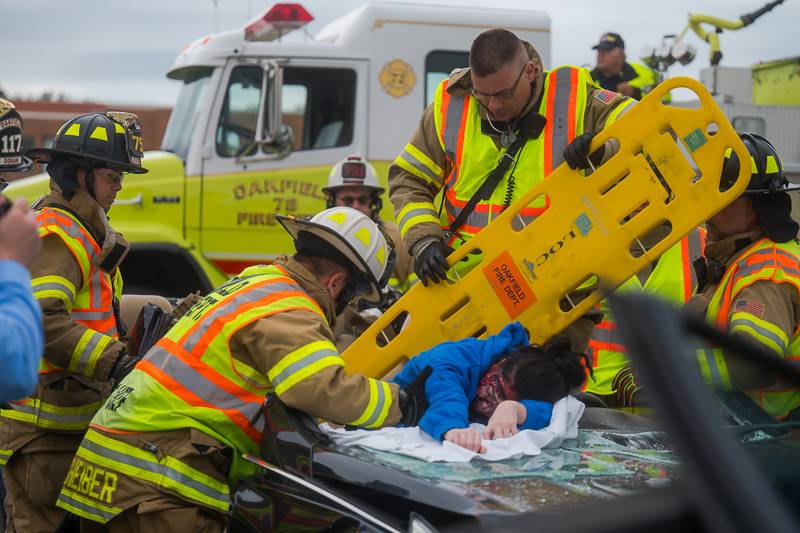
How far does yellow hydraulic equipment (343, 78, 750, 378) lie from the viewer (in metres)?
3.76

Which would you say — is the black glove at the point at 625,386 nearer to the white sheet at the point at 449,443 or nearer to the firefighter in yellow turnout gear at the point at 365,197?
the white sheet at the point at 449,443

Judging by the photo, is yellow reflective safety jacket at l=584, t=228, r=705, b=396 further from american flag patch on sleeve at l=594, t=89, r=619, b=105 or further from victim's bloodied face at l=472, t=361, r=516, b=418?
victim's bloodied face at l=472, t=361, r=516, b=418

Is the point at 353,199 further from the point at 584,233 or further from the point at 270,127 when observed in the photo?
the point at 584,233

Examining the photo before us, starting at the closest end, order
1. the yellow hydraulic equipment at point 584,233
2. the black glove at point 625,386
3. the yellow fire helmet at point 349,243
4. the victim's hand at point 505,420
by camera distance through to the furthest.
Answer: the victim's hand at point 505,420 → the yellow fire helmet at point 349,243 → the yellow hydraulic equipment at point 584,233 → the black glove at point 625,386

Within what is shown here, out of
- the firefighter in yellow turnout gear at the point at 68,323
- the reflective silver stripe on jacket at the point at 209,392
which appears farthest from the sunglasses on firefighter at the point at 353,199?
the reflective silver stripe on jacket at the point at 209,392

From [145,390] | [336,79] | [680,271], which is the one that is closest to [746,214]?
[680,271]

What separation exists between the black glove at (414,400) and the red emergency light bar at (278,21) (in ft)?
18.1

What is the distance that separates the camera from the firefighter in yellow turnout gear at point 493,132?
165 inches

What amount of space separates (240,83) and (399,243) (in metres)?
2.41

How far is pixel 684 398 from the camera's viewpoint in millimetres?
1348

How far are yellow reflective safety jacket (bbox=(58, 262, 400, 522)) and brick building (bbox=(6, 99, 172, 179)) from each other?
17341 mm

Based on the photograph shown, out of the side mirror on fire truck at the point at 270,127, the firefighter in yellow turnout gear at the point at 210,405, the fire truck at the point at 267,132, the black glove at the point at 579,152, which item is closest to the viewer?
the firefighter in yellow turnout gear at the point at 210,405

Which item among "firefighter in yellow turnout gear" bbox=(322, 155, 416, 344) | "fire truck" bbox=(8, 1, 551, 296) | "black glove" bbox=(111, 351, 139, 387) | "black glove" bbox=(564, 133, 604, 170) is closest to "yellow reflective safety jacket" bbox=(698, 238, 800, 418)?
"black glove" bbox=(564, 133, 604, 170)

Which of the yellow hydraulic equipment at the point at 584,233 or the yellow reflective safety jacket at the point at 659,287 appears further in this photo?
the yellow reflective safety jacket at the point at 659,287
